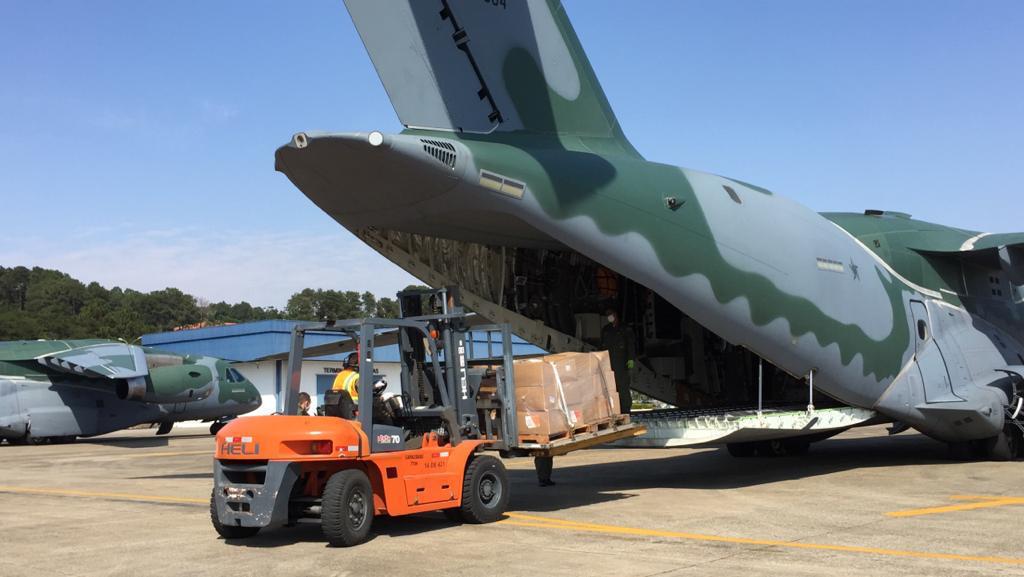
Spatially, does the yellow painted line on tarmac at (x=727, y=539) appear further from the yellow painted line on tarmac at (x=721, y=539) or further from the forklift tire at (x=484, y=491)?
the forklift tire at (x=484, y=491)

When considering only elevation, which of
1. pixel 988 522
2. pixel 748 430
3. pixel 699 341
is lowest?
pixel 988 522

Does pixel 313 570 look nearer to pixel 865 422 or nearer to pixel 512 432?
pixel 512 432

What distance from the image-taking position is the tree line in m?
73.3

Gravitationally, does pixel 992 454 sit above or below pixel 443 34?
below

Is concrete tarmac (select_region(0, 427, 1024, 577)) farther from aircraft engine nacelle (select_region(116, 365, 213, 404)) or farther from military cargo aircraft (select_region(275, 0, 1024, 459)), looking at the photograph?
aircraft engine nacelle (select_region(116, 365, 213, 404))

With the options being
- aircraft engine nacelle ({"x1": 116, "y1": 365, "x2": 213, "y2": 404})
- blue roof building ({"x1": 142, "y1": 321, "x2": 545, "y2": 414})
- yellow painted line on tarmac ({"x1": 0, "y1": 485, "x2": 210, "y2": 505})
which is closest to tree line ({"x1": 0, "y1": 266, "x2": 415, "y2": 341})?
blue roof building ({"x1": 142, "y1": 321, "x2": 545, "y2": 414})

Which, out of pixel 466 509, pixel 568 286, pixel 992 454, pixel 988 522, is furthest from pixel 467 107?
pixel 992 454

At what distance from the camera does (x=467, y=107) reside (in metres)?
11.8

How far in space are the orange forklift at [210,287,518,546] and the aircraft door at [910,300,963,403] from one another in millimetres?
7971

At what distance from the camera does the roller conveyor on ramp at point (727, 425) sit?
39.3 feet

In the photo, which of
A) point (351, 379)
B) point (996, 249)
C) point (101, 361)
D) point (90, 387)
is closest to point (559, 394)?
point (351, 379)

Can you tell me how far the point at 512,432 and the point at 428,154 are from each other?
126 inches

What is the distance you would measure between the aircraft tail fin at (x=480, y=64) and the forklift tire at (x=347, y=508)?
463 centimetres

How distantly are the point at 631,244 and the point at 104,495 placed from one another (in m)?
8.92
